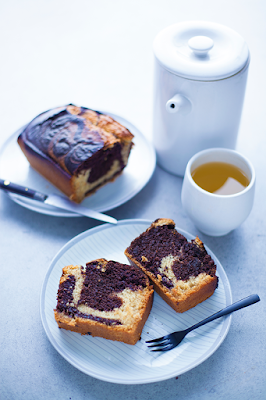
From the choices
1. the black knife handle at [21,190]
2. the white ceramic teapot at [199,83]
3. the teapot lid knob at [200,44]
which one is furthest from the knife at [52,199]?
the teapot lid knob at [200,44]

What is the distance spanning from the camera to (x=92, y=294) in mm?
1781

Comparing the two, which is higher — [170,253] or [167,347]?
[170,253]

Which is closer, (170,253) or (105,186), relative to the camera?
(170,253)

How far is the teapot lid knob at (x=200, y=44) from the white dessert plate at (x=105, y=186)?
71cm

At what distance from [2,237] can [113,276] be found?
0.78 m

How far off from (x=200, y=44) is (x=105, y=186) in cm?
98

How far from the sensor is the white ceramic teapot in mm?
1937

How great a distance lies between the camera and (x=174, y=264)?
1.85 metres

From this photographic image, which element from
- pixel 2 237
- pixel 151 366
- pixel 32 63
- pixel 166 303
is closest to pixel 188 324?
pixel 166 303

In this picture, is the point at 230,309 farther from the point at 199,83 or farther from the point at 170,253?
the point at 199,83

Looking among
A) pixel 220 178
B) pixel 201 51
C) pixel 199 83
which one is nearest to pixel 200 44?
Result: pixel 201 51

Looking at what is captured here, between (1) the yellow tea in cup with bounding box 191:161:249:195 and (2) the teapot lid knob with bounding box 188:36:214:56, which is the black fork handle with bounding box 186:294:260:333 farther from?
(2) the teapot lid knob with bounding box 188:36:214:56

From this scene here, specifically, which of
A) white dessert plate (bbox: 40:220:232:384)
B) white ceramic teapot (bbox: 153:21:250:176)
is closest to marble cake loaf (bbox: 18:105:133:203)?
white ceramic teapot (bbox: 153:21:250:176)

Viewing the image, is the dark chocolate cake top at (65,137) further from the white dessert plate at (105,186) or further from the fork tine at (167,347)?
the fork tine at (167,347)
